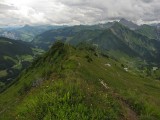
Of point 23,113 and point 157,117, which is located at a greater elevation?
point 23,113

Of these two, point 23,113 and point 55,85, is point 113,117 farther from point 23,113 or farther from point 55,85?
point 23,113

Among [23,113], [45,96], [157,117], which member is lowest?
[157,117]

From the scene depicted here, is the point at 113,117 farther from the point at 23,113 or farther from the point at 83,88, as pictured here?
the point at 23,113

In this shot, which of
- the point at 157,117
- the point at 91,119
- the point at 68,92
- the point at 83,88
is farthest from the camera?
the point at 157,117

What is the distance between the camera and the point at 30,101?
3484 centimetres

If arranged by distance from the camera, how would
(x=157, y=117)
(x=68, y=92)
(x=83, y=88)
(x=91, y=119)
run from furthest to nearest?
(x=157, y=117), (x=83, y=88), (x=68, y=92), (x=91, y=119)

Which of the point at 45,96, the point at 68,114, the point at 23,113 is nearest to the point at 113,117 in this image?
the point at 68,114

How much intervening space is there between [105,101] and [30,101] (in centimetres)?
910

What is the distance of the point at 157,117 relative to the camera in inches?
1713

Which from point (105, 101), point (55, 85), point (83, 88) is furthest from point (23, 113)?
point (105, 101)

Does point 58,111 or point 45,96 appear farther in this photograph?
point 45,96

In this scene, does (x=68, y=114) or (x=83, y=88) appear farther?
(x=83, y=88)

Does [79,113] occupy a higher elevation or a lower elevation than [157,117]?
higher

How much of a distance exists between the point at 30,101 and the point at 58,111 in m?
4.80
